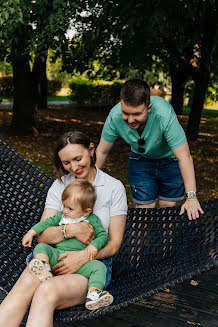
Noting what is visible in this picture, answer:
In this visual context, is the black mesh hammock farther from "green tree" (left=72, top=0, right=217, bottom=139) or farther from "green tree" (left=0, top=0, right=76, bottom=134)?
"green tree" (left=72, top=0, right=217, bottom=139)

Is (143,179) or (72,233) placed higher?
(143,179)

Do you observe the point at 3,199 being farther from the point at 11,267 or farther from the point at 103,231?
the point at 103,231

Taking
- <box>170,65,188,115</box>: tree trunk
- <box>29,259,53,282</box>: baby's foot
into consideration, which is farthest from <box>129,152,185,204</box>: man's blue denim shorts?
<box>170,65,188,115</box>: tree trunk

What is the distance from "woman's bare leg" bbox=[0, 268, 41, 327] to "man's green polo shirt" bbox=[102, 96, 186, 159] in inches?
43.6

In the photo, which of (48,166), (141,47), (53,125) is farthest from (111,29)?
(53,125)

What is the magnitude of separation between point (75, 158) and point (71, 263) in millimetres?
562

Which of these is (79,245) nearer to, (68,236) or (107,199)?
(68,236)

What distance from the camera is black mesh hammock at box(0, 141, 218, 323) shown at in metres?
2.28

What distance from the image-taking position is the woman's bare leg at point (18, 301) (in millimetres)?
1895

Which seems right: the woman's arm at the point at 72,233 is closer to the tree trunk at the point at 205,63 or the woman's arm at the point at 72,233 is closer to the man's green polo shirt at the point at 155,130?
the man's green polo shirt at the point at 155,130

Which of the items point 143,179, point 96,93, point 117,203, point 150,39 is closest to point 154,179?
point 143,179

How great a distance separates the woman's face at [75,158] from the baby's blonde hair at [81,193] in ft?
0.22

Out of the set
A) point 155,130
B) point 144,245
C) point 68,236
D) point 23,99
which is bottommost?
point 144,245

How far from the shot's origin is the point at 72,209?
2.22 metres
